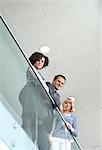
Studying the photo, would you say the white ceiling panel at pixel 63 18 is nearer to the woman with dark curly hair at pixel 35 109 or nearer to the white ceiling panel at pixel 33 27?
the white ceiling panel at pixel 33 27

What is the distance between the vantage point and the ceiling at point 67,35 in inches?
249

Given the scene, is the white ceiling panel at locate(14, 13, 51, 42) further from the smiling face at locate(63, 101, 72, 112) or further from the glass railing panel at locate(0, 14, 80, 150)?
the glass railing panel at locate(0, 14, 80, 150)

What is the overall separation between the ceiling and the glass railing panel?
2.36 metres

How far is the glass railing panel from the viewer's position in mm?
3742

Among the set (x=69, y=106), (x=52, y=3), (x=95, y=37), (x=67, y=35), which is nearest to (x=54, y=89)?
(x=69, y=106)

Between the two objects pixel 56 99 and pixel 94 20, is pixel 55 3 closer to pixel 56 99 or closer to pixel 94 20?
pixel 94 20

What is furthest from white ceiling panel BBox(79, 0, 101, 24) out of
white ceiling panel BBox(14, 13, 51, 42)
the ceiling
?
white ceiling panel BBox(14, 13, 51, 42)

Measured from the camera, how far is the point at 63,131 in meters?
4.57

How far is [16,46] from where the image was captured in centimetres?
388

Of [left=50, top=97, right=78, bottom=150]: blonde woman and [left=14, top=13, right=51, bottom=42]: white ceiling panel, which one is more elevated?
[left=14, top=13, right=51, bottom=42]: white ceiling panel

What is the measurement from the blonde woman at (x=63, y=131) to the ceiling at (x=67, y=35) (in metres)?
1.95

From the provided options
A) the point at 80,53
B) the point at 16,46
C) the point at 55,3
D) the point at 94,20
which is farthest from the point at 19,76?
the point at 80,53

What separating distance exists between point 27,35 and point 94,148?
178 inches

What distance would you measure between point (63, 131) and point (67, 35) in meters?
2.63
